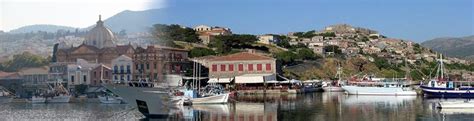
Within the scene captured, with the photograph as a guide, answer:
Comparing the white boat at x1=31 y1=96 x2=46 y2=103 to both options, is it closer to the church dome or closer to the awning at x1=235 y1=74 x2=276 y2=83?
the awning at x1=235 y1=74 x2=276 y2=83

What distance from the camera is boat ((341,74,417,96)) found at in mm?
23578

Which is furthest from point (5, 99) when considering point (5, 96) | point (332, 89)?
point (332, 89)


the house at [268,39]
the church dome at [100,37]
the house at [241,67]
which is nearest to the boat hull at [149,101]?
the church dome at [100,37]

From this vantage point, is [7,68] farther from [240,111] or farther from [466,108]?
[466,108]

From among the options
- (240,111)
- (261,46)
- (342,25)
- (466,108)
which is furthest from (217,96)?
(342,25)

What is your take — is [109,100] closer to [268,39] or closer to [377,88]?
[377,88]

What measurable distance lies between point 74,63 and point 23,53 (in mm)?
987

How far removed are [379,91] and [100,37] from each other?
19399 millimetres

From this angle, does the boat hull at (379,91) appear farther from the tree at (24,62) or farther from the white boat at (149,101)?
the tree at (24,62)

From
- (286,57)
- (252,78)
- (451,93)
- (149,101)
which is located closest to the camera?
(149,101)

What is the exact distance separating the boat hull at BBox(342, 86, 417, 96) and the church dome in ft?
60.9

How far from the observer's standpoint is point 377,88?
2416cm

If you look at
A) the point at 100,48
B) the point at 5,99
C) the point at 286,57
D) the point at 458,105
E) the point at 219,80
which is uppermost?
the point at 286,57

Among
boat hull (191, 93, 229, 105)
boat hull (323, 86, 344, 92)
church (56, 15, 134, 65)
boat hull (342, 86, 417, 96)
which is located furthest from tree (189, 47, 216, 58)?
church (56, 15, 134, 65)
